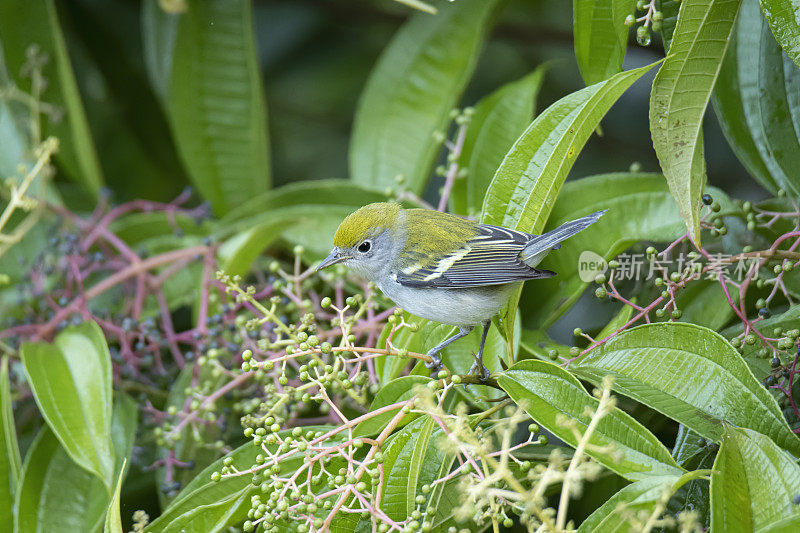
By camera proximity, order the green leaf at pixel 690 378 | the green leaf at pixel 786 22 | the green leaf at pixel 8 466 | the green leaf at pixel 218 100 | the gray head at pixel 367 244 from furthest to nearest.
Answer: the green leaf at pixel 218 100
the green leaf at pixel 8 466
the gray head at pixel 367 244
the green leaf at pixel 786 22
the green leaf at pixel 690 378

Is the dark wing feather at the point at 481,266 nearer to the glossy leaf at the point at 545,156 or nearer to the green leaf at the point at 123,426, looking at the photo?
the glossy leaf at the point at 545,156

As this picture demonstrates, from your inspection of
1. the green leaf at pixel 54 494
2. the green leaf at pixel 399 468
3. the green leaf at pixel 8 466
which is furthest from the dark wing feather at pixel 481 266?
the green leaf at pixel 8 466

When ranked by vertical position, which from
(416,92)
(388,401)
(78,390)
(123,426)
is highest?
(416,92)

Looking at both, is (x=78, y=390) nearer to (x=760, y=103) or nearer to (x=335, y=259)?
(x=335, y=259)

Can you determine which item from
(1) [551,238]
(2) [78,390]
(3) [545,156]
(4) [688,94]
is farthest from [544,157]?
(2) [78,390]

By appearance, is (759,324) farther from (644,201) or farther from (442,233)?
(442,233)

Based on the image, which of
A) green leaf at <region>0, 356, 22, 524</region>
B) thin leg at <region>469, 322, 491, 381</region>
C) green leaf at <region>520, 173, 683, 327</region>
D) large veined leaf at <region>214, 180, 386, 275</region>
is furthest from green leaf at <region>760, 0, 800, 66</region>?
green leaf at <region>0, 356, 22, 524</region>

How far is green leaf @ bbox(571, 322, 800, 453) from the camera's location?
1.21m

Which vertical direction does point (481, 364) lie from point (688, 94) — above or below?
below

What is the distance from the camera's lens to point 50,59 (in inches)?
98.1

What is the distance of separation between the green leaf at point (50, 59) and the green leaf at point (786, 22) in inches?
82.9

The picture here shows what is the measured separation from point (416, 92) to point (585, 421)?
4.40 ft

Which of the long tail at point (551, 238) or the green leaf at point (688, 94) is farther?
the long tail at point (551, 238)

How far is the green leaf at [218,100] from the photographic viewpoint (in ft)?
7.91
